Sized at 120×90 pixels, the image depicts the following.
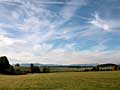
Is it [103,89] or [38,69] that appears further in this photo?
[38,69]

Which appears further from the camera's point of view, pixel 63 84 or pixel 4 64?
pixel 4 64

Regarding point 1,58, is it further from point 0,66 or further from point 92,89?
point 92,89

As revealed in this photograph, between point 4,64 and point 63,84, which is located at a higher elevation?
point 4,64

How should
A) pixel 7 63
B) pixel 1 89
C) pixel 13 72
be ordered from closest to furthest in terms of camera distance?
pixel 1 89 → pixel 13 72 → pixel 7 63

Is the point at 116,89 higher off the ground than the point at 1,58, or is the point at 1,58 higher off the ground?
the point at 1,58

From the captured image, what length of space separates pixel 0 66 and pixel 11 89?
81.8m

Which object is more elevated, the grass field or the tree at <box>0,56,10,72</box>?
the tree at <box>0,56,10,72</box>

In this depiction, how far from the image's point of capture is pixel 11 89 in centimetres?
2791

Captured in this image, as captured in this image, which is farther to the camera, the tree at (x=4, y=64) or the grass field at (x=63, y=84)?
the tree at (x=4, y=64)

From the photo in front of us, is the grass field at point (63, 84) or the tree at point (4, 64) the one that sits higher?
the tree at point (4, 64)

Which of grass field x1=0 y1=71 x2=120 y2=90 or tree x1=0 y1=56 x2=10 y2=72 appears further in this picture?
tree x1=0 y1=56 x2=10 y2=72

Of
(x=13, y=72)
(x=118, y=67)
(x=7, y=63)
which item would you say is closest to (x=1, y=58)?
(x=7, y=63)

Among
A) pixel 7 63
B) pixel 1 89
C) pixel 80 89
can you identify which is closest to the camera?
pixel 80 89

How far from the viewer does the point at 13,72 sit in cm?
10269
